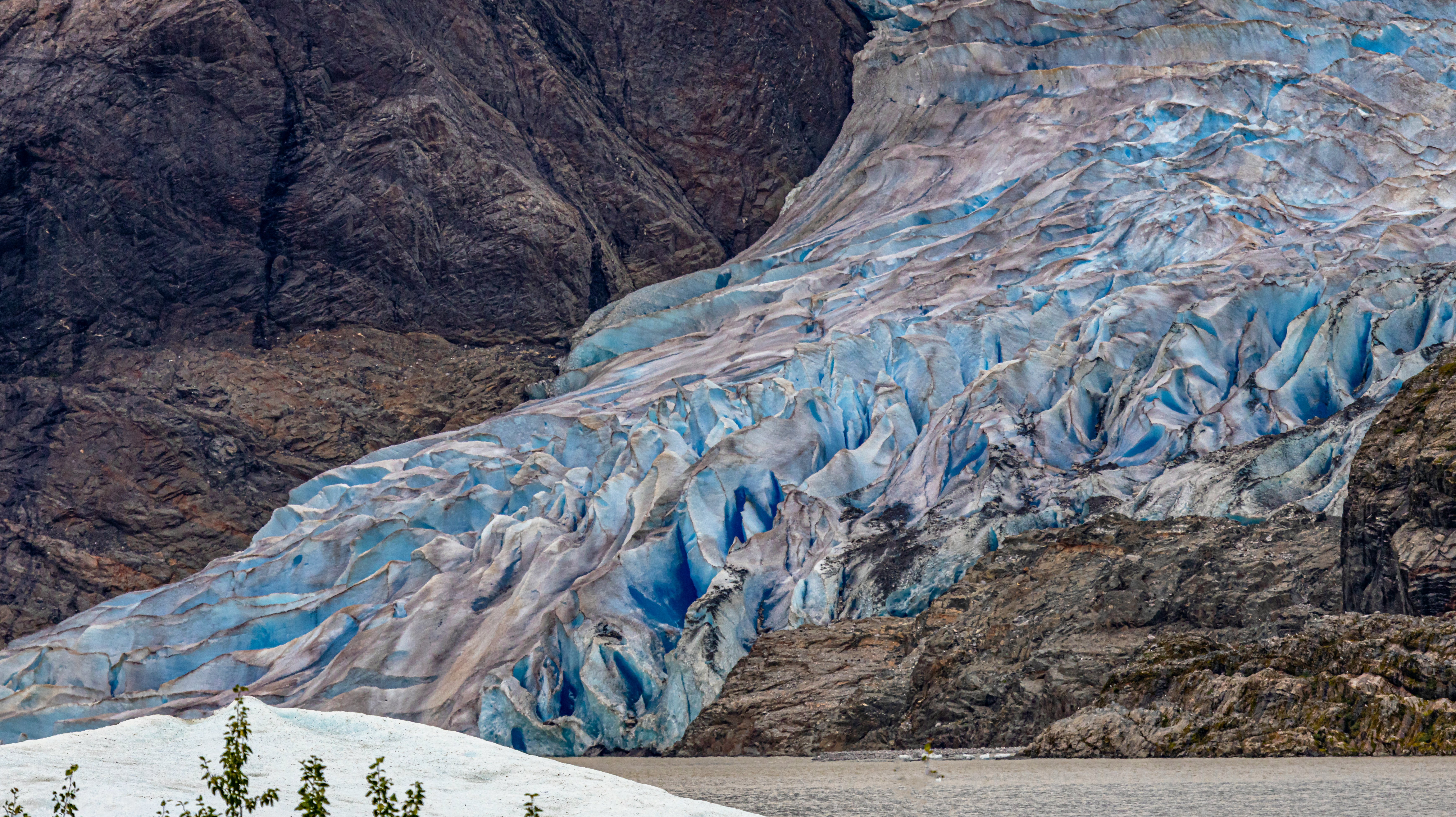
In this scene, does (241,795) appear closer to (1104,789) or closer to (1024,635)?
(1104,789)

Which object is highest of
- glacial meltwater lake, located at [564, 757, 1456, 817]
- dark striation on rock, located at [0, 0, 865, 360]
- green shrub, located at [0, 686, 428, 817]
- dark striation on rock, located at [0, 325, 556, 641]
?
dark striation on rock, located at [0, 0, 865, 360]

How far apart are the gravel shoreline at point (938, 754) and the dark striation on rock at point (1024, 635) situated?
16 centimetres

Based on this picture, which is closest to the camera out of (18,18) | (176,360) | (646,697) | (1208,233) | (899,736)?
(899,736)

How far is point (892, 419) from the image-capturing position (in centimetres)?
1655

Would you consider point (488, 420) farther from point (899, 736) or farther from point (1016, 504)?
point (899, 736)

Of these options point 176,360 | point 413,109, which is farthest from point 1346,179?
point 176,360

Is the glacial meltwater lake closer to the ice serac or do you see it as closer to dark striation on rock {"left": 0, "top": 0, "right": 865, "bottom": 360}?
the ice serac

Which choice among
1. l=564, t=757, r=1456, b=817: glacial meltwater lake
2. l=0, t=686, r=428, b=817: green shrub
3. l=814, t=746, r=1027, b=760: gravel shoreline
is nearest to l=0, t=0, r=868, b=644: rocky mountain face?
l=814, t=746, r=1027, b=760: gravel shoreline

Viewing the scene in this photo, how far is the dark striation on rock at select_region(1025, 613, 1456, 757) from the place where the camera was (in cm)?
770

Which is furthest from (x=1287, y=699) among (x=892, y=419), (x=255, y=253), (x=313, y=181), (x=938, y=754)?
(x=313, y=181)

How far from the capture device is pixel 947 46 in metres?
26.4

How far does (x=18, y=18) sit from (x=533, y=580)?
16.8 meters

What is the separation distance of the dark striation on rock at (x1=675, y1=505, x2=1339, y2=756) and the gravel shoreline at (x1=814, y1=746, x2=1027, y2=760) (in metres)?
0.16

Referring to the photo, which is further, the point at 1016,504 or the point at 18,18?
the point at 18,18
